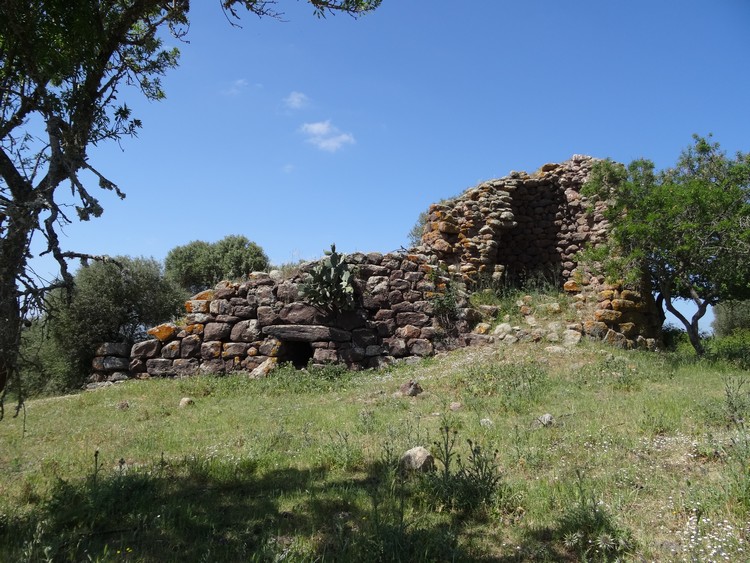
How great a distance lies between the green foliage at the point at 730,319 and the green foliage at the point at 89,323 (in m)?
24.7

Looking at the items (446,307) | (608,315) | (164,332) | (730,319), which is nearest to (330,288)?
(446,307)

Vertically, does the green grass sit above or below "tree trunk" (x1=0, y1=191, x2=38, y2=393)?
below

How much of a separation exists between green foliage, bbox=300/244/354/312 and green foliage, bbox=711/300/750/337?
20675 millimetres

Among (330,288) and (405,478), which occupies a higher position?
(330,288)

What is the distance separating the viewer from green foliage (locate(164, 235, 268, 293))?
22.1 meters

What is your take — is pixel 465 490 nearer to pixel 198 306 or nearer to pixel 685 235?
pixel 685 235

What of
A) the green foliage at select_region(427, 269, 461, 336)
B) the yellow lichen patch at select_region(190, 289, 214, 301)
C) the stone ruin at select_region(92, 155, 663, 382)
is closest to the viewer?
the stone ruin at select_region(92, 155, 663, 382)

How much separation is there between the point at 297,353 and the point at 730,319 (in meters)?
24.3

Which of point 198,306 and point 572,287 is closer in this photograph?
point 198,306

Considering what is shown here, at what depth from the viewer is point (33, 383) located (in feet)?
39.0

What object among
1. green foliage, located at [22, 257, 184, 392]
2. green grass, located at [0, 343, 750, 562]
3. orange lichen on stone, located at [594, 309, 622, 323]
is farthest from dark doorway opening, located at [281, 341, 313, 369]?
orange lichen on stone, located at [594, 309, 622, 323]

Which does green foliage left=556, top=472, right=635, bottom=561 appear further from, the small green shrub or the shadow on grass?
the small green shrub

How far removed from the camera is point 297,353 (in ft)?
38.6

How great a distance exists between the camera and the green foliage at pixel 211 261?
22062 millimetres
